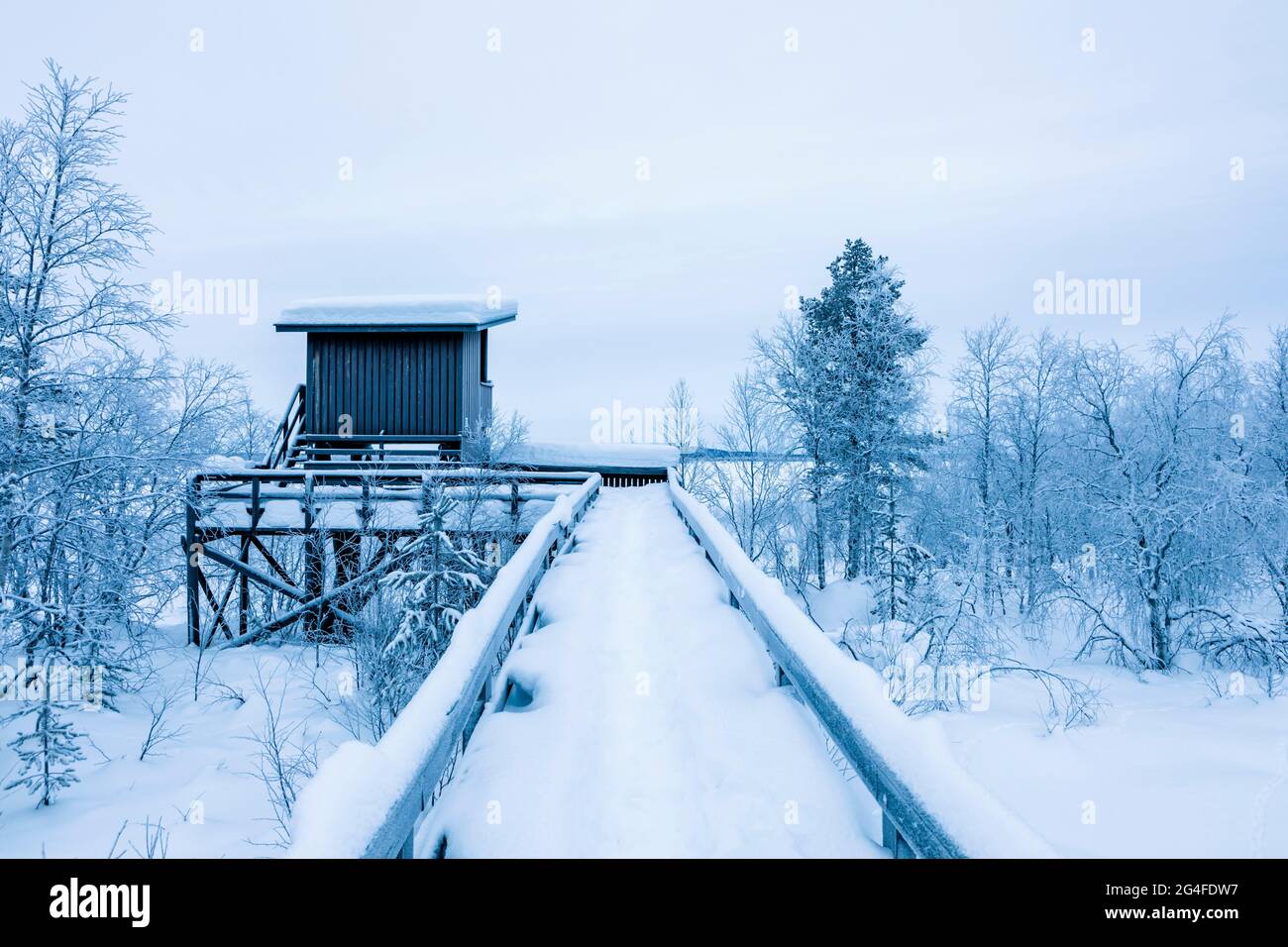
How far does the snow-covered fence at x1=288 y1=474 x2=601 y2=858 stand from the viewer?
6.03 feet

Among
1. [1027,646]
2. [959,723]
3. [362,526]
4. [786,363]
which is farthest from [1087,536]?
[362,526]

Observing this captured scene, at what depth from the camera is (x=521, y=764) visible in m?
3.24

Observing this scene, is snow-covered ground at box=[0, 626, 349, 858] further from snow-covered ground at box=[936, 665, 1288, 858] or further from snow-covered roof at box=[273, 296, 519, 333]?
snow-covered roof at box=[273, 296, 519, 333]

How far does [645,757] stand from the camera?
3.41 metres

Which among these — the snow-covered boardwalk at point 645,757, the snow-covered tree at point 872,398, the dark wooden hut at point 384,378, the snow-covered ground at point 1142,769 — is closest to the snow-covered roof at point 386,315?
the dark wooden hut at point 384,378

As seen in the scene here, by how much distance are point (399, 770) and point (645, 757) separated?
1466mm

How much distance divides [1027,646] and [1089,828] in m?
15.2

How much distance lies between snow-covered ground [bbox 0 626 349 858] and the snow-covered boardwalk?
10.3 ft

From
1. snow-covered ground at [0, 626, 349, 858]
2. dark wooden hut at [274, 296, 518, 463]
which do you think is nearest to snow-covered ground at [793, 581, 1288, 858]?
snow-covered ground at [0, 626, 349, 858]

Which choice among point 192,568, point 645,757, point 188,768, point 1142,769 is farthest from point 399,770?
point 192,568

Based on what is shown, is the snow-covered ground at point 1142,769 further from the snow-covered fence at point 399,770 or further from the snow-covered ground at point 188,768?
the snow-covered ground at point 188,768

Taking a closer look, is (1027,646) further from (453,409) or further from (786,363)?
(453,409)

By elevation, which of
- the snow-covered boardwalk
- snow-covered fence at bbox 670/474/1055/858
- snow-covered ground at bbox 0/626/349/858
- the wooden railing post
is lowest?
snow-covered ground at bbox 0/626/349/858

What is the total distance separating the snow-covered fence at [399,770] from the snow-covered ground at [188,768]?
11.3ft
